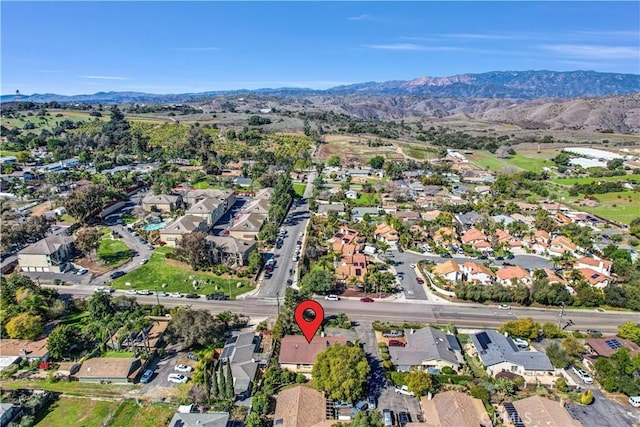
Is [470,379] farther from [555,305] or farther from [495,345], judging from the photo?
[555,305]

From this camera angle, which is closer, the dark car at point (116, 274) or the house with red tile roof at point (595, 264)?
the dark car at point (116, 274)

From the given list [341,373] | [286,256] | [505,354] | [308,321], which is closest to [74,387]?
[308,321]

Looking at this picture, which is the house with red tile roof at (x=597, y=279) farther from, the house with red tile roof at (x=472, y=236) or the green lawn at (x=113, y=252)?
the green lawn at (x=113, y=252)

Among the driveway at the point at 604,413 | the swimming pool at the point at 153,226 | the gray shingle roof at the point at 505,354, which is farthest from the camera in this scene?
the swimming pool at the point at 153,226

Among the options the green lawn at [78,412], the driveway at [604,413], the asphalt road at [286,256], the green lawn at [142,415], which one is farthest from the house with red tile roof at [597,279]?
the green lawn at [78,412]

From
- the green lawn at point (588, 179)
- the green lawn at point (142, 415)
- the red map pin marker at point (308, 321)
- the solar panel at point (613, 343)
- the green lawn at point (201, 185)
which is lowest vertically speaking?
the green lawn at point (142, 415)

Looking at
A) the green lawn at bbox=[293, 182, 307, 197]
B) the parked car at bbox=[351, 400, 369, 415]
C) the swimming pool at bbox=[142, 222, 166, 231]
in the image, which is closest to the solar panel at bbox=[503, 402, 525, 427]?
the parked car at bbox=[351, 400, 369, 415]

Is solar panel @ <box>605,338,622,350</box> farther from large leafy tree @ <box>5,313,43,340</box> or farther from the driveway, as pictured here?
large leafy tree @ <box>5,313,43,340</box>

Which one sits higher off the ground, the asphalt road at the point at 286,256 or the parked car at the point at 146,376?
the asphalt road at the point at 286,256
